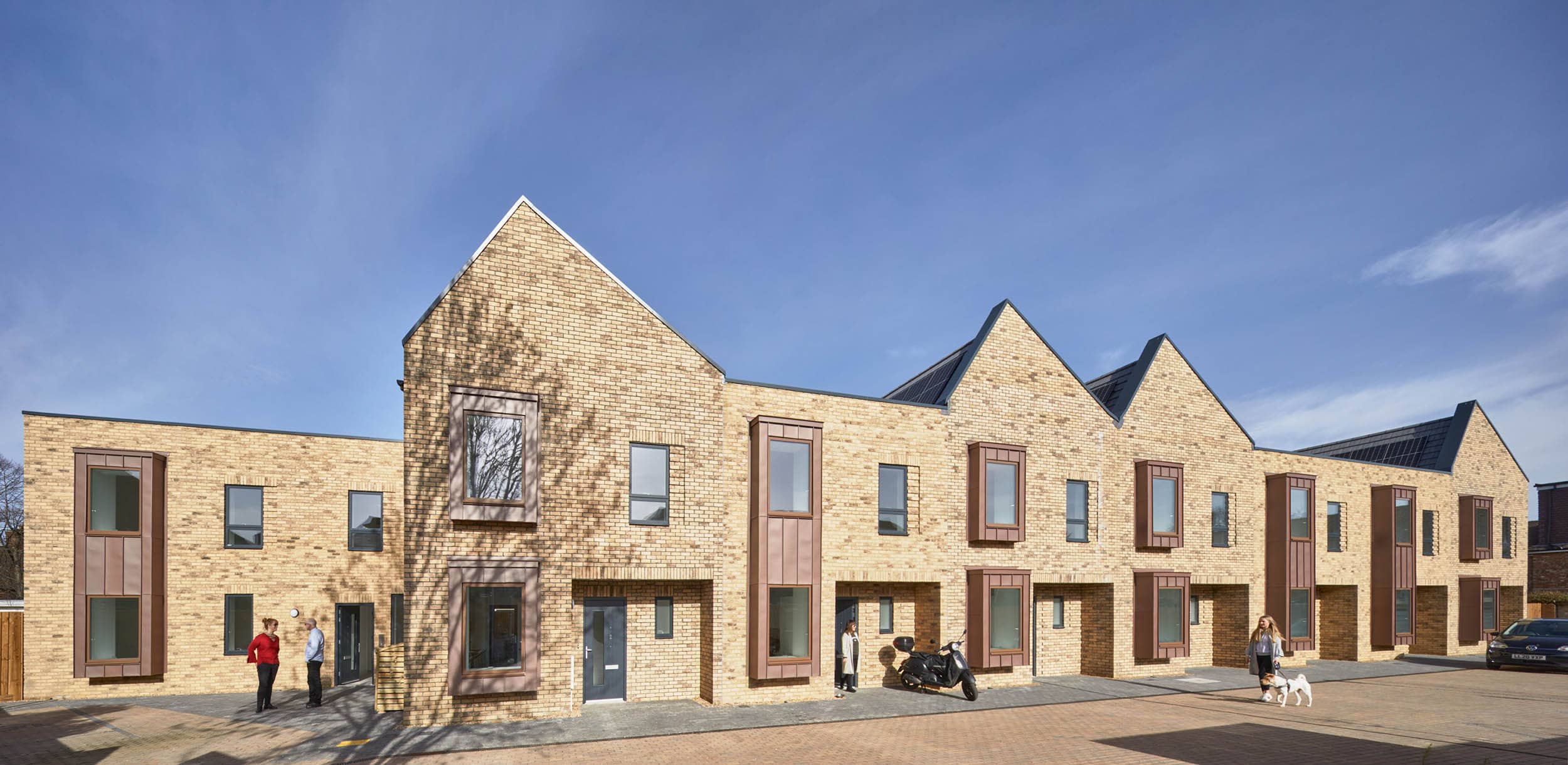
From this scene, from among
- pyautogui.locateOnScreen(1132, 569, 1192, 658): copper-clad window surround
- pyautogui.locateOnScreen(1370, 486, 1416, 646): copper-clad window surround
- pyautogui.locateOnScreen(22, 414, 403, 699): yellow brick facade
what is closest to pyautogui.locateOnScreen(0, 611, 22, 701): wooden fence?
pyautogui.locateOnScreen(22, 414, 403, 699): yellow brick facade

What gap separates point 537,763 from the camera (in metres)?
10.9

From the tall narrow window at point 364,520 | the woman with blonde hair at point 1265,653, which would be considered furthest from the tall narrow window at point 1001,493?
the tall narrow window at point 364,520

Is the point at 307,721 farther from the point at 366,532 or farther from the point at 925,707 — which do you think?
the point at 925,707

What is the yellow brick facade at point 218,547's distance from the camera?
1597 cm

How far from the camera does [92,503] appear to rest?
53.6 feet

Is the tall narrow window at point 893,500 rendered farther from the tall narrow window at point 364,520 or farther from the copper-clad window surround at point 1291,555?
the copper-clad window surround at point 1291,555

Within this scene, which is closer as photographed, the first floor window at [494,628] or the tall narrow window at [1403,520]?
the first floor window at [494,628]

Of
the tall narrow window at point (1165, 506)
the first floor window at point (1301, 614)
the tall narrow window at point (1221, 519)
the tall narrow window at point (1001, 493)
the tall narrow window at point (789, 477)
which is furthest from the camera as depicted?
the first floor window at point (1301, 614)

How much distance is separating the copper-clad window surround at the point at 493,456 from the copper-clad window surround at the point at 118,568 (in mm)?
8034

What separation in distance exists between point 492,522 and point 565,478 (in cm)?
134

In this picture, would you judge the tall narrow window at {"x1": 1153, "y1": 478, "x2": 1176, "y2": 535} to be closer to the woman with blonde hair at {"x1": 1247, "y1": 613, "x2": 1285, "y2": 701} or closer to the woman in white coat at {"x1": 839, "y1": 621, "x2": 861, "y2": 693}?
the woman with blonde hair at {"x1": 1247, "y1": 613, "x2": 1285, "y2": 701}

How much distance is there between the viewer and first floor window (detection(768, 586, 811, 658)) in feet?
50.6

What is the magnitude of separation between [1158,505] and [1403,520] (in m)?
10.9

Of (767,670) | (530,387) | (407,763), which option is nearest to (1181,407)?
(767,670)
